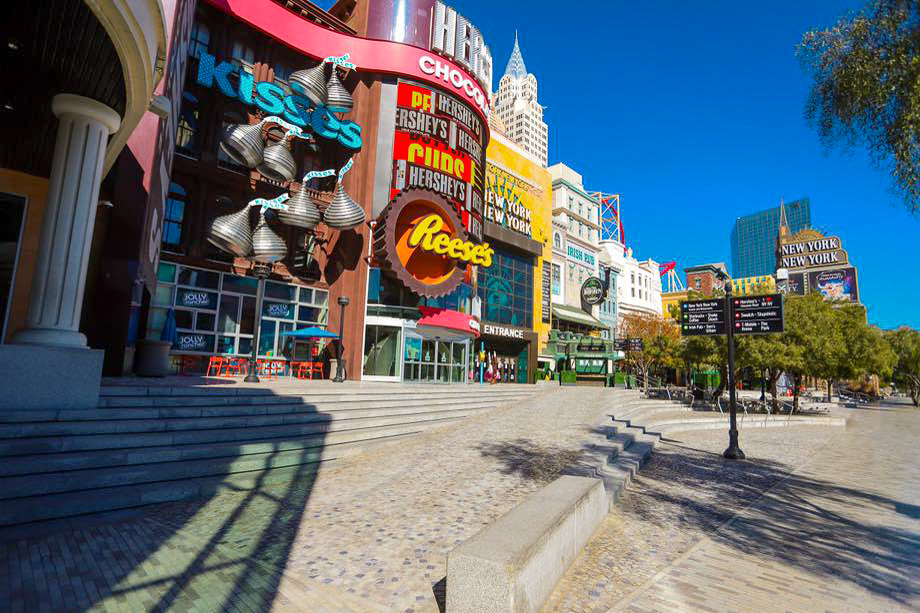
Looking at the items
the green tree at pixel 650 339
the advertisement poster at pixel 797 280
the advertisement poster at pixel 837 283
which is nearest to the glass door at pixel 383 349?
the green tree at pixel 650 339

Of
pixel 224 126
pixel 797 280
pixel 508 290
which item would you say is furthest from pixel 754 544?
pixel 797 280

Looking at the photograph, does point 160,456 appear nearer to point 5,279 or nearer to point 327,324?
point 5,279

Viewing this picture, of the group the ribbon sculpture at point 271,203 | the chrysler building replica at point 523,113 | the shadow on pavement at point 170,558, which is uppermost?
the chrysler building replica at point 523,113

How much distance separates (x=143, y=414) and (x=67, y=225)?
11.5 ft

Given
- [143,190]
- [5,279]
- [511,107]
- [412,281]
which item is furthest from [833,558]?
[511,107]

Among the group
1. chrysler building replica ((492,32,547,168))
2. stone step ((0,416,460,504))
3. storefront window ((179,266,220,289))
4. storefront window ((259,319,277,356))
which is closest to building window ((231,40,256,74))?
storefront window ((179,266,220,289))

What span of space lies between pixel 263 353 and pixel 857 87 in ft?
72.3

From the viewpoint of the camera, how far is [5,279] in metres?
11.2

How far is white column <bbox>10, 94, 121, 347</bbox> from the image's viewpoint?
724 cm

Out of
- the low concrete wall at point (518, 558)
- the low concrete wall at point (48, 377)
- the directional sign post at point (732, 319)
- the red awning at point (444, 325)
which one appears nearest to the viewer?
the low concrete wall at point (518, 558)

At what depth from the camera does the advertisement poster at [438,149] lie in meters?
25.9

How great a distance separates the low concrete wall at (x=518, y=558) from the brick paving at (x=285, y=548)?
27.1 inches

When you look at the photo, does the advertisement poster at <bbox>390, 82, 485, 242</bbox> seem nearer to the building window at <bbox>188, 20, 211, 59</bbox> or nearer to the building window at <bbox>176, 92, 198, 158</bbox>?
the building window at <bbox>176, 92, 198, 158</bbox>

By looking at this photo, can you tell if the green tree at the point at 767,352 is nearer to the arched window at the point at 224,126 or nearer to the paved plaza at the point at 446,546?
the paved plaza at the point at 446,546
